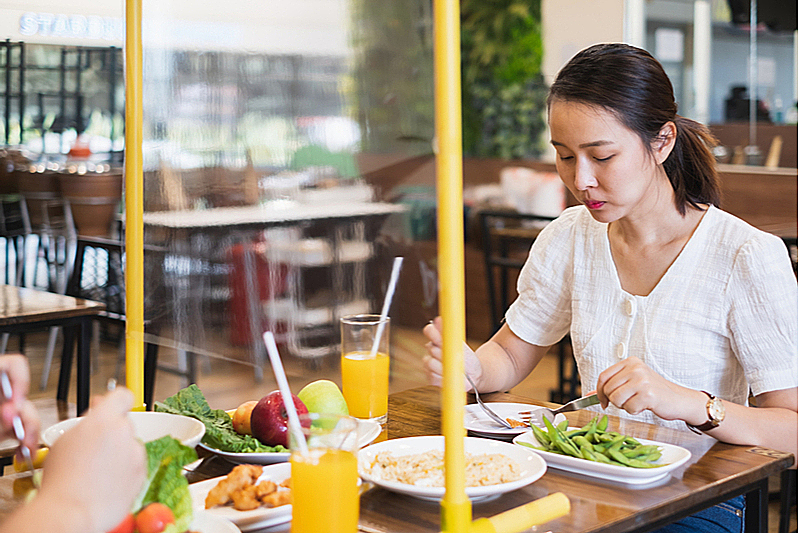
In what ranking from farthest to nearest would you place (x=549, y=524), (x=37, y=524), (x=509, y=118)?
(x=509, y=118) → (x=549, y=524) → (x=37, y=524)

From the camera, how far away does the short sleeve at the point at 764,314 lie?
115 cm

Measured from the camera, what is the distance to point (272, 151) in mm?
652

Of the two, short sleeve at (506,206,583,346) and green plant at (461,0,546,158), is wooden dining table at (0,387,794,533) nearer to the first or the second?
short sleeve at (506,206,583,346)

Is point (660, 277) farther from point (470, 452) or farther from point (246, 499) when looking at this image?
point (246, 499)

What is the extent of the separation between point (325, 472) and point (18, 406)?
8.9 inches

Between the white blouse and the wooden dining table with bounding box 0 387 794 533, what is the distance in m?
0.19

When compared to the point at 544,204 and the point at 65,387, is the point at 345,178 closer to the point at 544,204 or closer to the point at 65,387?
the point at 65,387

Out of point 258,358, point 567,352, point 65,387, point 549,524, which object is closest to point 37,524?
point 258,358

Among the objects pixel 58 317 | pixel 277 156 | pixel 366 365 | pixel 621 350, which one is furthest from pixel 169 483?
pixel 58 317

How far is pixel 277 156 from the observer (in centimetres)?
65

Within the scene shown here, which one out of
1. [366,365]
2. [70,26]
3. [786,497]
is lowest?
[786,497]

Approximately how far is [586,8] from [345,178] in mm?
4850

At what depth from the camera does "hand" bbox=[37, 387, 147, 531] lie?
1.37ft

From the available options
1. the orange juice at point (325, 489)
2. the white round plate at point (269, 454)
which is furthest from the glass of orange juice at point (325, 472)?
the white round plate at point (269, 454)
